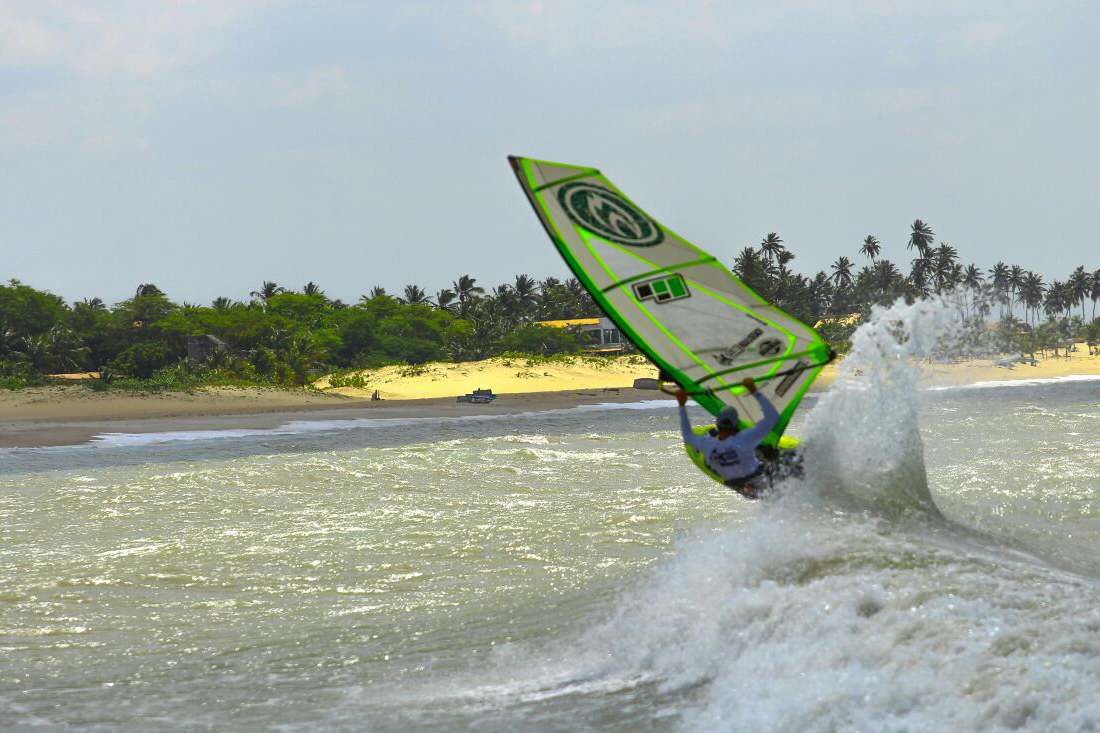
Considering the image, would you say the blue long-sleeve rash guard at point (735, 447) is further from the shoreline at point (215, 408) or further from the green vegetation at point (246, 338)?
the green vegetation at point (246, 338)

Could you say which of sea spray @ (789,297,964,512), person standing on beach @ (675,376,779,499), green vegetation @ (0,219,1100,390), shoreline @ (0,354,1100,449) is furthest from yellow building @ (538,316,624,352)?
person standing on beach @ (675,376,779,499)

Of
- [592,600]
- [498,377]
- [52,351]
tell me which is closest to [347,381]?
[498,377]

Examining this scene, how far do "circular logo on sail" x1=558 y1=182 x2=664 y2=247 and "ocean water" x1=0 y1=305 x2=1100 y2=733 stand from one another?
219 centimetres

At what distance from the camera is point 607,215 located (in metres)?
9.23

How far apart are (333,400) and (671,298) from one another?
36975 mm

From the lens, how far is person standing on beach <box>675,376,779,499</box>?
8695 mm

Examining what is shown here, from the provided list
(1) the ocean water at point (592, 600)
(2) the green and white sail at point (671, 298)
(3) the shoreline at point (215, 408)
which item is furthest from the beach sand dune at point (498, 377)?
(2) the green and white sail at point (671, 298)

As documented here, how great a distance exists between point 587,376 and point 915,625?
5297cm

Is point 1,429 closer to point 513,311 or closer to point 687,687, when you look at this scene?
point 687,687

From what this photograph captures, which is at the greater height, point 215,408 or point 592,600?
point 215,408

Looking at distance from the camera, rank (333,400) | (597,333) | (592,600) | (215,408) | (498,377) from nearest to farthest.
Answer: (592,600)
(215,408)
(333,400)
(498,377)
(597,333)

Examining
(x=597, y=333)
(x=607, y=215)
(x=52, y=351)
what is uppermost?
(x=597, y=333)

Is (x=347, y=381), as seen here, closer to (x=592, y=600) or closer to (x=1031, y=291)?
(x=592, y=600)

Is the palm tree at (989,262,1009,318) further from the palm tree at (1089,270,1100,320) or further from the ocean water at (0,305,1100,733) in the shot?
the ocean water at (0,305,1100,733)
